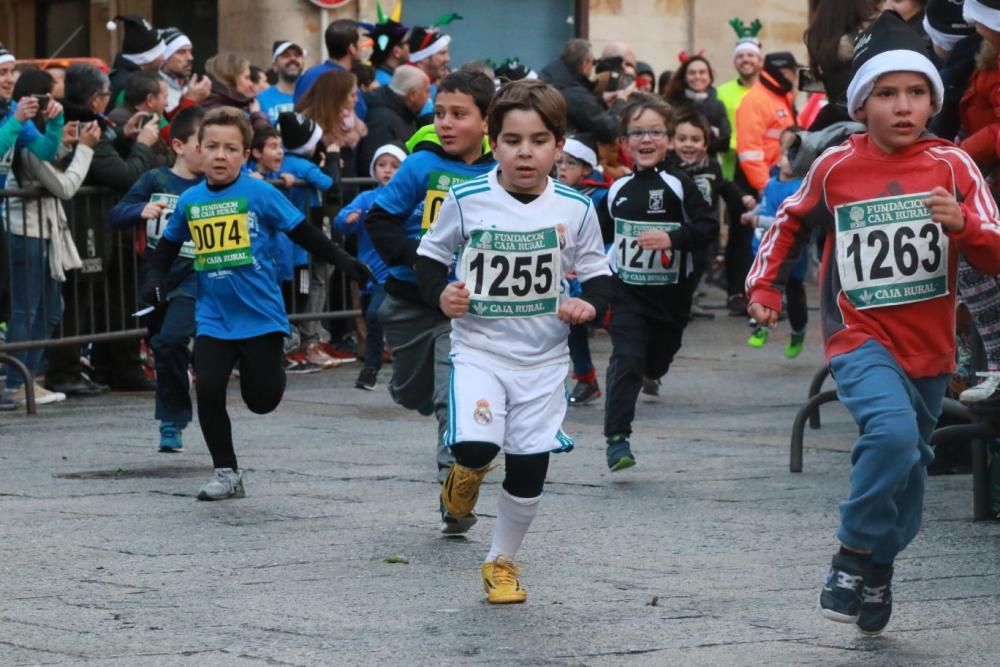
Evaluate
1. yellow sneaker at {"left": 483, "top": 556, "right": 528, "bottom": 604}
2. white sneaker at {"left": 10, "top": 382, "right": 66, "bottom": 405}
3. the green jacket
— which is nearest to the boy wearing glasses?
yellow sneaker at {"left": 483, "top": 556, "right": 528, "bottom": 604}

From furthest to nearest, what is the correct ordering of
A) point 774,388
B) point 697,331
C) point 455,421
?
point 697,331 < point 774,388 < point 455,421

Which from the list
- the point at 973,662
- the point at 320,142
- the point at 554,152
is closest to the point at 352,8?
the point at 320,142

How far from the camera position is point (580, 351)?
12.4 metres

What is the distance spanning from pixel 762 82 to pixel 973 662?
12791 mm

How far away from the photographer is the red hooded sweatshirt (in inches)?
239

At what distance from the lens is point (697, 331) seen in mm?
16797

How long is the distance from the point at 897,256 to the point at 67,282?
25.0 ft

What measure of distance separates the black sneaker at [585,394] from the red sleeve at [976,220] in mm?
6323

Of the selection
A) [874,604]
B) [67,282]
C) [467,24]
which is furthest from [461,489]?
[467,24]

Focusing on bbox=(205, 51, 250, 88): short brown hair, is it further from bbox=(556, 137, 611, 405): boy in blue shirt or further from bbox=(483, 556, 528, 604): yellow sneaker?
bbox=(483, 556, 528, 604): yellow sneaker

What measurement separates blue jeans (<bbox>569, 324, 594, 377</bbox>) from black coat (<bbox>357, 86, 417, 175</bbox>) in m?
2.94

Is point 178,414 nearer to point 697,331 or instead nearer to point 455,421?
point 455,421

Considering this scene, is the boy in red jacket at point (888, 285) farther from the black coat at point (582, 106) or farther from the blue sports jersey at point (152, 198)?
the black coat at point (582, 106)

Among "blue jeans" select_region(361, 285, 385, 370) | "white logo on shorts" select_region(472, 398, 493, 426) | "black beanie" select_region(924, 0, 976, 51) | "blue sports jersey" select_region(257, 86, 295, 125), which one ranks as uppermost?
"black beanie" select_region(924, 0, 976, 51)
